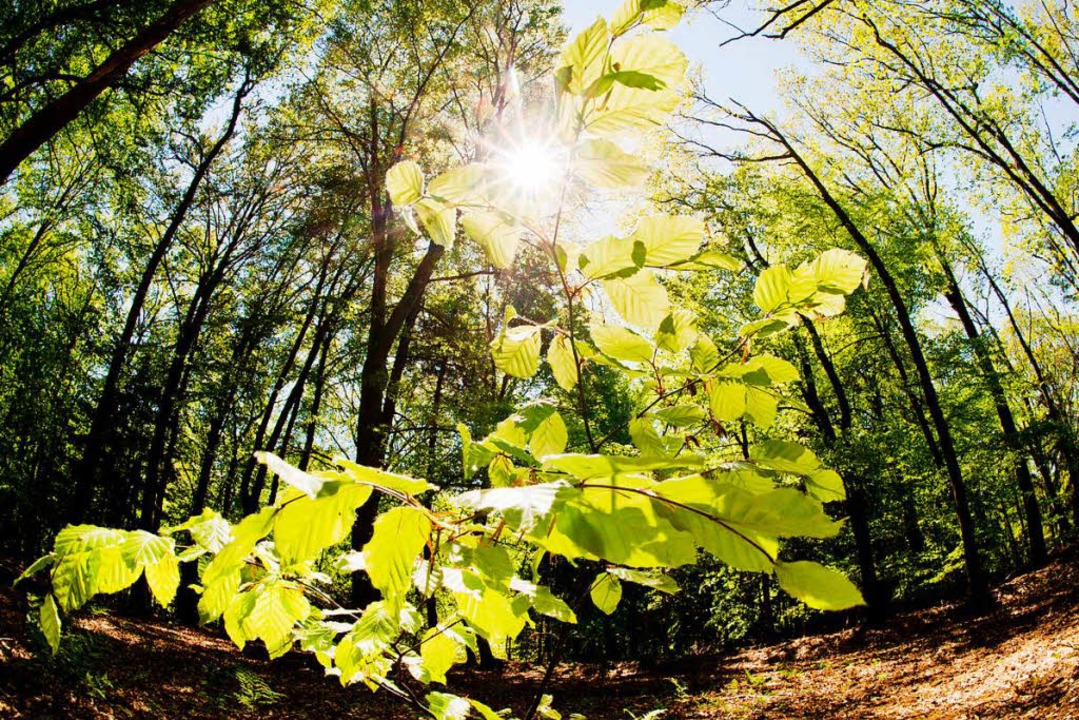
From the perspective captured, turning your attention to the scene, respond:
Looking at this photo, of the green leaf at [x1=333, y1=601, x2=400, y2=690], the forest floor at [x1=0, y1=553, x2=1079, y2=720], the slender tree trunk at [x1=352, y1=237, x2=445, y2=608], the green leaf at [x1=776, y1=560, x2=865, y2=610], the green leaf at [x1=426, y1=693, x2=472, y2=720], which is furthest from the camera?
the slender tree trunk at [x1=352, y1=237, x2=445, y2=608]

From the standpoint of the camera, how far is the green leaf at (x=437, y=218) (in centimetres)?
67

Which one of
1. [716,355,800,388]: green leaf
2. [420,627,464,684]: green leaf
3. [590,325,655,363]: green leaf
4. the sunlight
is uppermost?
the sunlight

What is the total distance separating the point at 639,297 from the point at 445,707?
0.75 meters

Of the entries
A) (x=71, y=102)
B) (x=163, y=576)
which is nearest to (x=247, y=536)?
(x=163, y=576)

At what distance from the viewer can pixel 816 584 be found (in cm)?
51

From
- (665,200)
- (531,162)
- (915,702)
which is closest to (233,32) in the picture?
(531,162)

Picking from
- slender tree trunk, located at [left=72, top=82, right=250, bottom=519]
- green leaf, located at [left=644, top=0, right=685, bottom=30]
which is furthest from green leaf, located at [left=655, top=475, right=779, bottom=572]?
slender tree trunk, located at [left=72, top=82, right=250, bottom=519]

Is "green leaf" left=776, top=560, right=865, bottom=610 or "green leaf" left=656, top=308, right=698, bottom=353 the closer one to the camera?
"green leaf" left=776, top=560, right=865, bottom=610

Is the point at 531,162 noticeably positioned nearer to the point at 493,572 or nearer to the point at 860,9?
the point at 493,572

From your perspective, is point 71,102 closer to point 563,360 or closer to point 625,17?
point 563,360

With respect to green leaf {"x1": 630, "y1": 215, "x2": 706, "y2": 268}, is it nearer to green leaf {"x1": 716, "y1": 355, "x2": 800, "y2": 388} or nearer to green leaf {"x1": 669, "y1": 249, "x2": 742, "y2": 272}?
green leaf {"x1": 669, "y1": 249, "x2": 742, "y2": 272}

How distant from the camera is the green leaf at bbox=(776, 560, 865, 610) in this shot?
1.65 ft

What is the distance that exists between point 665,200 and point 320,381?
10907mm

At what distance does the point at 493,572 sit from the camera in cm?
64
